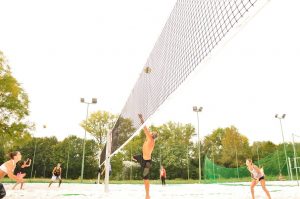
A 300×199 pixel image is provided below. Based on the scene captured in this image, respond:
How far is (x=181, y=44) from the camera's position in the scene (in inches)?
244

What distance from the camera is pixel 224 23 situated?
4.41m

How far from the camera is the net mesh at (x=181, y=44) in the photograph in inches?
188

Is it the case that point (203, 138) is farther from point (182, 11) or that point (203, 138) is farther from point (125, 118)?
point (182, 11)

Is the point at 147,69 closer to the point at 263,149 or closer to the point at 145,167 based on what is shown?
the point at 145,167

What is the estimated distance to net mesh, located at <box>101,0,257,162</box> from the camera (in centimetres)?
477

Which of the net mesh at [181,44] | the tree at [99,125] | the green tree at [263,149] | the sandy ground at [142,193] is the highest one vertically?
the tree at [99,125]

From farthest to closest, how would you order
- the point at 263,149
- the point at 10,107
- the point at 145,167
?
the point at 263,149 → the point at 10,107 → the point at 145,167

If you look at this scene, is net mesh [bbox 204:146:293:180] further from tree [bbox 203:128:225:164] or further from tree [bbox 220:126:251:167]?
tree [bbox 203:128:225:164]

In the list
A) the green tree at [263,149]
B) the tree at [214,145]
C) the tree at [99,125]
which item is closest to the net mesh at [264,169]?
the green tree at [263,149]

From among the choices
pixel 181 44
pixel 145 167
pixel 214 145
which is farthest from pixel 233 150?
pixel 181 44

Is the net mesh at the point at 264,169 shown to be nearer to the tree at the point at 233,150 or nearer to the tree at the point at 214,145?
the tree at the point at 233,150

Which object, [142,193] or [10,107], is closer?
[142,193]

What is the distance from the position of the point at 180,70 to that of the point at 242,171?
1246 inches

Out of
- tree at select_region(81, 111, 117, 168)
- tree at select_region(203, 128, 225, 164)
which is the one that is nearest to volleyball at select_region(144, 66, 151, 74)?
tree at select_region(81, 111, 117, 168)
